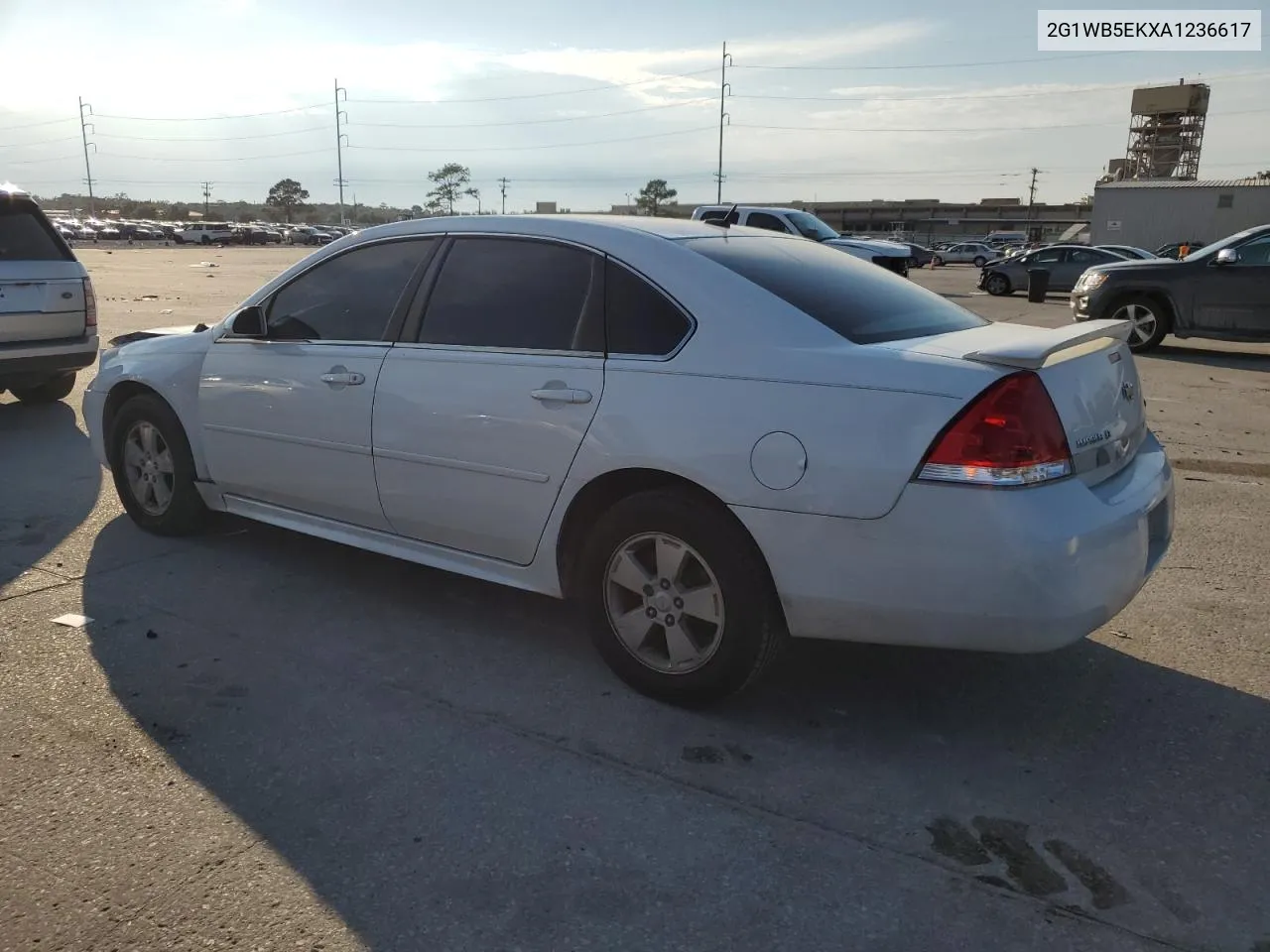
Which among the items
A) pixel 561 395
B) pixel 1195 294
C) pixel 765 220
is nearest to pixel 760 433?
pixel 561 395

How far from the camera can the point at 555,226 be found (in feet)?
13.1

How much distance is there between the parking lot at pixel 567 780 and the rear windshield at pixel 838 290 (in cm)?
128

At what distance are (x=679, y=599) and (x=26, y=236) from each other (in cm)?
748

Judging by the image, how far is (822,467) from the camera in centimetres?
310

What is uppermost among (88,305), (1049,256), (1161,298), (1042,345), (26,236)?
(26,236)

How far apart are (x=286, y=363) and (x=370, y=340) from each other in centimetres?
50

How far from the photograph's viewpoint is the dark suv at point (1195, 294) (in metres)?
12.8

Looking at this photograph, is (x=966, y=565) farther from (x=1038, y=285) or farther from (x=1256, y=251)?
(x=1038, y=285)

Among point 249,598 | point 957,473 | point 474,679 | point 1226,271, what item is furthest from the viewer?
point 1226,271

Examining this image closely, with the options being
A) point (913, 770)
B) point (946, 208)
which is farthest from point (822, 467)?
point (946, 208)

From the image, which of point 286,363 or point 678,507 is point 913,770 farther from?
point 286,363

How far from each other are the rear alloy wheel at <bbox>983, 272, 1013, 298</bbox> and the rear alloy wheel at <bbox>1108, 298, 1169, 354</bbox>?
15081 mm

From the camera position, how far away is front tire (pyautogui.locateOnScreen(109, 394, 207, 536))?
516 centimetres

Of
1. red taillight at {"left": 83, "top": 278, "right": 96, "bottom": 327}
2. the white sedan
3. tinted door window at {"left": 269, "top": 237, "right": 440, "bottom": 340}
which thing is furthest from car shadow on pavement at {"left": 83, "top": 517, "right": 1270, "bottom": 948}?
red taillight at {"left": 83, "top": 278, "right": 96, "bottom": 327}
